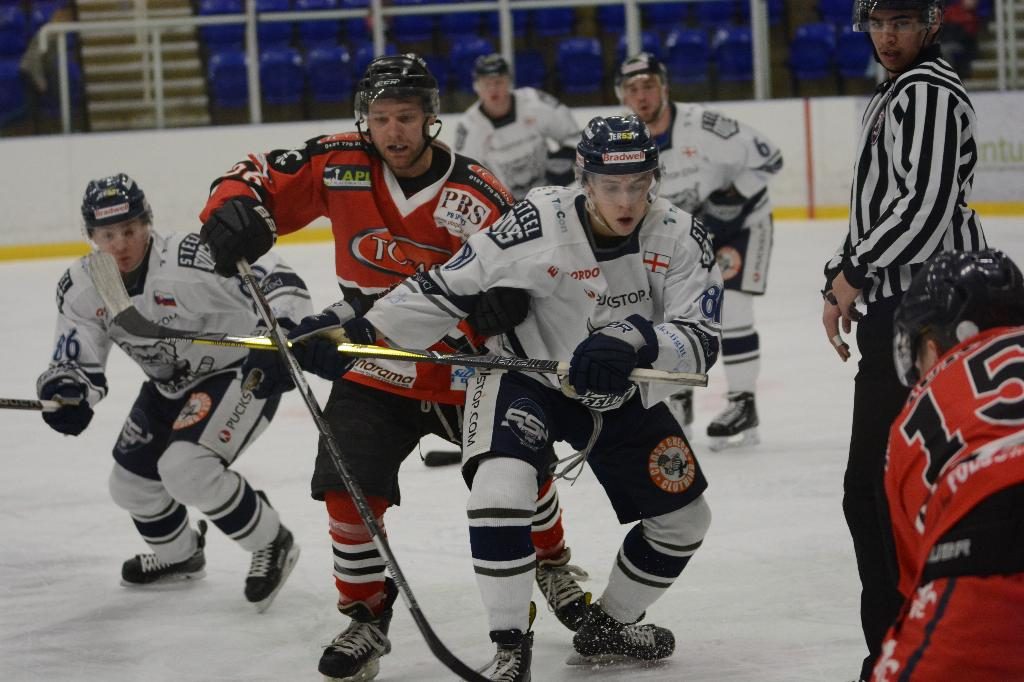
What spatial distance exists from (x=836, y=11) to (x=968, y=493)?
376 inches

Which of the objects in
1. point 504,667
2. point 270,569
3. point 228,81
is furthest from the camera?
point 228,81

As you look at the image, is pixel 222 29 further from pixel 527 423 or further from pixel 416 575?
pixel 527 423

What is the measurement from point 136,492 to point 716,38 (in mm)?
7519

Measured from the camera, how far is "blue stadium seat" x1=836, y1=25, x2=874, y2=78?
10.3m

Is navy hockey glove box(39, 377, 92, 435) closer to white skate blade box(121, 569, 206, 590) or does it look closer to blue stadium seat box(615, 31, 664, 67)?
white skate blade box(121, 569, 206, 590)

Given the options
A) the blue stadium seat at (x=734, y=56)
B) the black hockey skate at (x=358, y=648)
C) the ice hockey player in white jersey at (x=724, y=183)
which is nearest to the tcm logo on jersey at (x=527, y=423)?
the black hockey skate at (x=358, y=648)

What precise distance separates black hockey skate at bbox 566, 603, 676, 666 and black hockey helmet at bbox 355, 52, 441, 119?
1.12 metres

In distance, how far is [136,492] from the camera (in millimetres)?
3643

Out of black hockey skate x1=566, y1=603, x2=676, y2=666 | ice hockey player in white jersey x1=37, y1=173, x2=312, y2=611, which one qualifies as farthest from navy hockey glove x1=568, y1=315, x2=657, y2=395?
ice hockey player in white jersey x1=37, y1=173, x2=312, y2=611

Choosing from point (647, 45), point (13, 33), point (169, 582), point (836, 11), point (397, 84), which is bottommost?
point (169, 582)

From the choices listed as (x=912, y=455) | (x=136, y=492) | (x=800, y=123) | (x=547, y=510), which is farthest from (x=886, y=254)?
(x=800, y=123)

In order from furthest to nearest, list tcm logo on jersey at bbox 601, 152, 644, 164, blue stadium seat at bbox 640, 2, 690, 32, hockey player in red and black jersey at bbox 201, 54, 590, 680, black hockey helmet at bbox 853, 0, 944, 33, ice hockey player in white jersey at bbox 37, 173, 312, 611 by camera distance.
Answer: blue stadium seat at bbox 640, 2, 690, 32 → ice hockey player in white jersey at bbox 37, 173, 312, 611 → hockey player in red and black jersey at bbox 201, 54, 590, 680 → tcm logo on jersey at bbox 601, 152, 644, 164 → black hockey helmet at bbox 853, 0, 944, 33

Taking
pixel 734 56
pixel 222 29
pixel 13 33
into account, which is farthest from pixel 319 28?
pixel 734 56

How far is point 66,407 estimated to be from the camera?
3396mm
